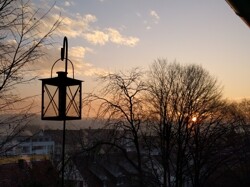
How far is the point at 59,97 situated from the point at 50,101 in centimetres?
11

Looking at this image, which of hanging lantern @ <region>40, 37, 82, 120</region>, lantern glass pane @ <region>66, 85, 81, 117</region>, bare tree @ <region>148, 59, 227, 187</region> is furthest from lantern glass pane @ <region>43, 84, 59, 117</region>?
bare tree @ <region>148, 59, 227, 187</region>

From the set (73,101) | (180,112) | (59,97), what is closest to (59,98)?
(59,97)

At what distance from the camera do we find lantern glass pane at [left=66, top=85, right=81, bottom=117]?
4.04m

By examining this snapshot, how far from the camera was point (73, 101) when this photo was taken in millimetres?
4090

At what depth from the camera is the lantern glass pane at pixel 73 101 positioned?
4035 millimetres

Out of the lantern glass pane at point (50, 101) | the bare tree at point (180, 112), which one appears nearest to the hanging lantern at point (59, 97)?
the lantern glass pane at point (50, 101)

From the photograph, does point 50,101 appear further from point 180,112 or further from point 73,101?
point 180,112

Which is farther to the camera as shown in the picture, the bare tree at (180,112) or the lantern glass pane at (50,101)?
the bare tree at (180,112)

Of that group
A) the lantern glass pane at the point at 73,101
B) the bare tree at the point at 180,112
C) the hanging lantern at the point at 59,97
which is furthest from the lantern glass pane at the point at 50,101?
the bare tree at the point at 180,112

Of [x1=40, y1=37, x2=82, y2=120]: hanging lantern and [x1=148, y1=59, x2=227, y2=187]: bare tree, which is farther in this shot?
[x1=148, y1=59, x2=227, y2=187]: bare tree

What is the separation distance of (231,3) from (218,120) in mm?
18989

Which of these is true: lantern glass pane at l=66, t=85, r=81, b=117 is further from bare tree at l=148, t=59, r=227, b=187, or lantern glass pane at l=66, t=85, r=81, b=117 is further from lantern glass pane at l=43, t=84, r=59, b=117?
bare tree at l=148, t=59, r=227, b=187

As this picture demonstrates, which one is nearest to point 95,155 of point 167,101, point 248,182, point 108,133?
point 108,133

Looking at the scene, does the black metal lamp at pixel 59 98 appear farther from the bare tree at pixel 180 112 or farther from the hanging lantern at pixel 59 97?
the bare tree at pixel 180 112
